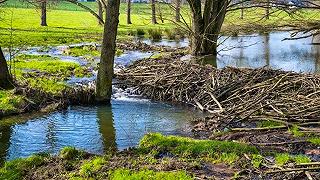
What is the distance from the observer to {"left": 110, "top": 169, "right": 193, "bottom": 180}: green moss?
348 inches

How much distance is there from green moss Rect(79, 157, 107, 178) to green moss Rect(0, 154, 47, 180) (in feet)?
3.60

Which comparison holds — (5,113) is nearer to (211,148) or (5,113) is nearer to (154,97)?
(154,97)

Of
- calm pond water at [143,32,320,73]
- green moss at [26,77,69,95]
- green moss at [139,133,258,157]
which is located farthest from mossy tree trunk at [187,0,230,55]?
green moss at [139,133,258,157]

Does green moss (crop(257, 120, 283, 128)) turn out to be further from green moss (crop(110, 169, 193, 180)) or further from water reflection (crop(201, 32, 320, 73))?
water reflection (crop(201, 32, 320, 73))

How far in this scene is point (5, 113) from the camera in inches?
576

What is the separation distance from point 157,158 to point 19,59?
62.9 ft

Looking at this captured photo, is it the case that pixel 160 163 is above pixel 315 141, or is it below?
below

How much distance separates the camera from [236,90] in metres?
16.7

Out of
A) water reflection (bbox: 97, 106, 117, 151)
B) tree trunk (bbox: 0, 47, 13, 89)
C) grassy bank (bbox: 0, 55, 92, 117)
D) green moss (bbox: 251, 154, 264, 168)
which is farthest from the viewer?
tree trunk (bbox: 0, 47, 13, 89)

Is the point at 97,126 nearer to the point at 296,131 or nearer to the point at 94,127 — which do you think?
the point at 94,127

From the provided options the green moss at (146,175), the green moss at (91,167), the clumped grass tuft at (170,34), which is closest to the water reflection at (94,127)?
the green moss at (91,167)

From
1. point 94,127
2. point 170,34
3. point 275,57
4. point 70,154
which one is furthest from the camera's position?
point 170,34

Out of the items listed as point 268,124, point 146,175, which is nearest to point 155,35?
point 268,124

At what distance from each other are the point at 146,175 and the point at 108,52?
7.83m
